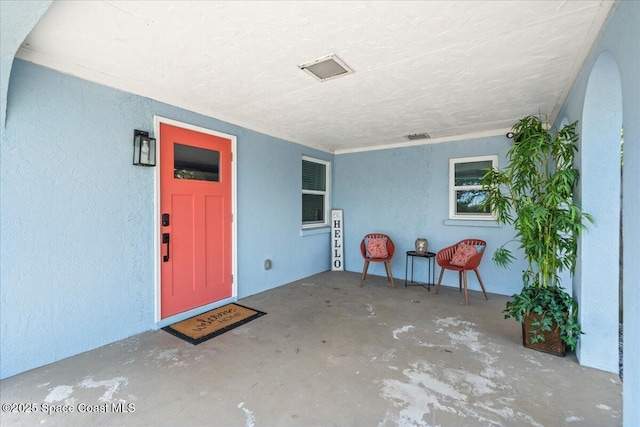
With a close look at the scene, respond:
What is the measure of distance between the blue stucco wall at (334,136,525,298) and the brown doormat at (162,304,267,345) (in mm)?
2725

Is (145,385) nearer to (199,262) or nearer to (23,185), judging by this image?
(199,262)

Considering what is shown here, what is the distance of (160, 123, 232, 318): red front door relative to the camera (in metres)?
3.04

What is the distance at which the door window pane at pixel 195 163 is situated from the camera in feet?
10.3

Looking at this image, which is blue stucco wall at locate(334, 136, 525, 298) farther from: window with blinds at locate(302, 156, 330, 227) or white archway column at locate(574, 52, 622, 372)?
white archway column at locate(574, 52, 622, 372)

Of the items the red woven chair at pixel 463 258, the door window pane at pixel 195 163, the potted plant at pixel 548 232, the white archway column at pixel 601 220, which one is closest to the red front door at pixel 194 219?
the door window pane at pixel 195 163

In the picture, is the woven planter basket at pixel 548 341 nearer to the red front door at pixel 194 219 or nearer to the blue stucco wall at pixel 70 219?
the red front door at pixel 194 219

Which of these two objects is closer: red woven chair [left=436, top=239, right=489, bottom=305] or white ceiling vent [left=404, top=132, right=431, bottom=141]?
red woven chair [left=436, top=239, right=489, bottom=305]

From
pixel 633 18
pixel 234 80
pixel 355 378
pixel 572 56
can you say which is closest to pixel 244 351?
pixel 355 378

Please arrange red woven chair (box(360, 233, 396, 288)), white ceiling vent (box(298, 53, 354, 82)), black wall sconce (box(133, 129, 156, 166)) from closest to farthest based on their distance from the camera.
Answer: white ceiling vent (box(298, 53, 354, 82))
black wall sconce (box(133, 129, 156, 166))
red woven chair (box(360, 233, 396, 288))

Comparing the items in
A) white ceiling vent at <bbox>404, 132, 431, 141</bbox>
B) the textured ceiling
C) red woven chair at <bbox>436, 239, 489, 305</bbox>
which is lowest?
red woven chair at <bbox>436, 239, 489, 305</bbox>

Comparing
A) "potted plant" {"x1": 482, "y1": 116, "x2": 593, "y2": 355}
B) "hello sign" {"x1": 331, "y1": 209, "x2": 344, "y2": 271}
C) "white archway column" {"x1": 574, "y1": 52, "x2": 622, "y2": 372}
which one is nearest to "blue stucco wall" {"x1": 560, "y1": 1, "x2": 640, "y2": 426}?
"white archway column" {"x1": 574, "y1": 52, "x2": 622, "y2": 372}

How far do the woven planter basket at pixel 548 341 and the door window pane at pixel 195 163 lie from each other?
11.9 ft

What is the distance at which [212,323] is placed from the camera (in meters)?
3.10

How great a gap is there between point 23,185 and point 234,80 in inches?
72.1
